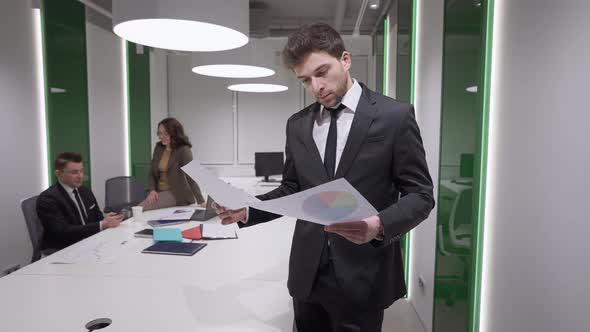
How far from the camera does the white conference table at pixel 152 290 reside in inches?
53.7

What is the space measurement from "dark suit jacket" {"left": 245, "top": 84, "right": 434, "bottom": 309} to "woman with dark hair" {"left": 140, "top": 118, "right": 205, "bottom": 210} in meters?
2.56

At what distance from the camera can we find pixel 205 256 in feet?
6.93

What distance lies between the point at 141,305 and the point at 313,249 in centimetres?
73

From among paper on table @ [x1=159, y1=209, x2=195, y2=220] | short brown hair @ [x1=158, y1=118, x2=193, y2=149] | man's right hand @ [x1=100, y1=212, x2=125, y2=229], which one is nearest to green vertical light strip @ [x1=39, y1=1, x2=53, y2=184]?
short brown hair @ [x1=158, y1=118, x2=193, y2=149]

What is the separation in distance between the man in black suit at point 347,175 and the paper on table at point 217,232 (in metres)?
1.20

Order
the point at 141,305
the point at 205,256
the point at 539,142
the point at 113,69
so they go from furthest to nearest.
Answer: the point at 113,69 < the point at 205,256 < the point at 539,142 < the point at 141,305

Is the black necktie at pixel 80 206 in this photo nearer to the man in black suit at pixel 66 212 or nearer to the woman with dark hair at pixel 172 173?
the man in black suit at pixel 66 212

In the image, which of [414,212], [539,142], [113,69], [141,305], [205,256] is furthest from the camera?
[113,69]

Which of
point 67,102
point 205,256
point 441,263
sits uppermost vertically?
point 67,102

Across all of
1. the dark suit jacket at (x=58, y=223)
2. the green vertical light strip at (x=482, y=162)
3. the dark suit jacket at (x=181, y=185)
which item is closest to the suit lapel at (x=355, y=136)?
the green vertical light strip at (x=482, y=162)

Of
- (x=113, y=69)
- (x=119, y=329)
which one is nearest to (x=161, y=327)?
(x=119, y=329)

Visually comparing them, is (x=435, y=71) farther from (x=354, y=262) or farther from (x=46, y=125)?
(x=46, y=125)

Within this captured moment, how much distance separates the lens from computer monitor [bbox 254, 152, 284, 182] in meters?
6.06

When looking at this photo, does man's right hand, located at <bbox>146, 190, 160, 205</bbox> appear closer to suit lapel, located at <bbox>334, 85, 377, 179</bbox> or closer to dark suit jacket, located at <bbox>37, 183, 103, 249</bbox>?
dark suit jacket, located at <bbox>37, 183, 103, 249</bbox>
